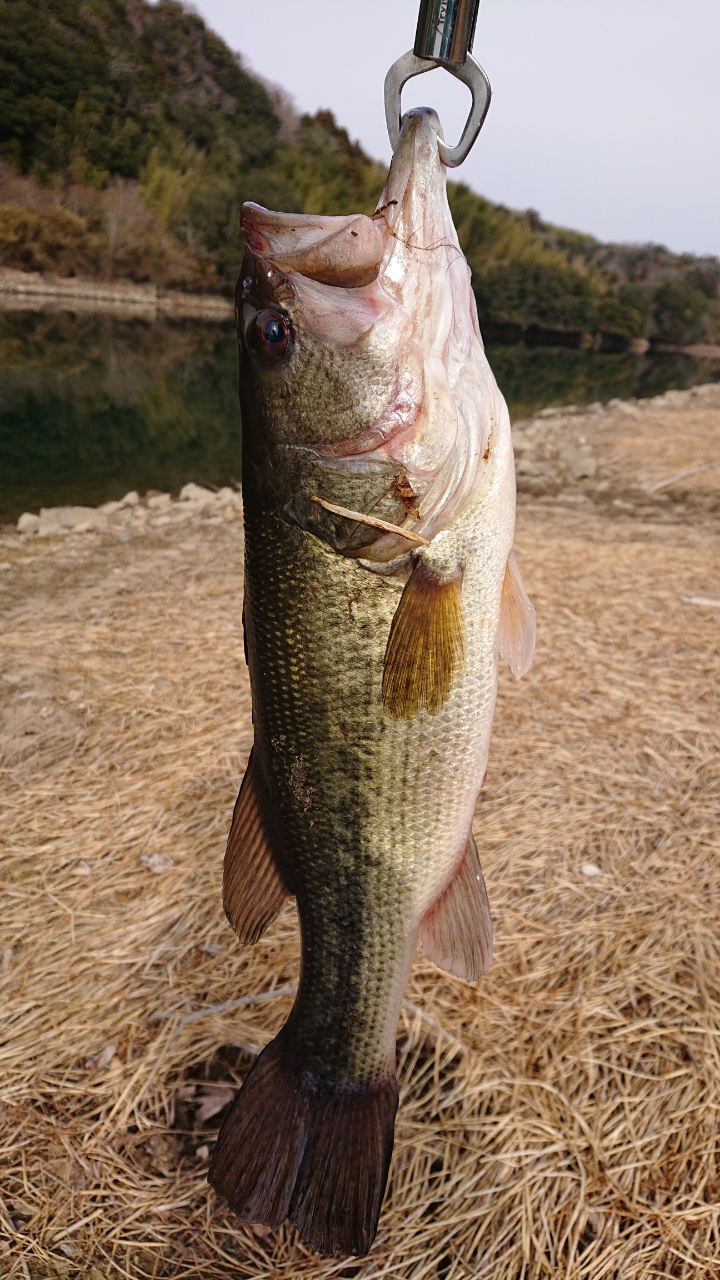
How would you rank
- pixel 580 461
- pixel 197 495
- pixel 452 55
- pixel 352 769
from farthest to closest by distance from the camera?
Result: pixel 580 461 < pixel 197 495 < pixel 352 769 < pixel 452 55

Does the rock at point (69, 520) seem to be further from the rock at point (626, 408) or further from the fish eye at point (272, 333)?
the rock at point (626, 408)

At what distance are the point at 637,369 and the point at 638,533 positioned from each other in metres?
41.7

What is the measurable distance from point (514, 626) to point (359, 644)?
42cm

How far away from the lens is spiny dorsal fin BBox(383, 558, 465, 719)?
1604 millimetres

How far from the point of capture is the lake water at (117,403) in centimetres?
1126

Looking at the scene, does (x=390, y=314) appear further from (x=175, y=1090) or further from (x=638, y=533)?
(x=638, y=533)

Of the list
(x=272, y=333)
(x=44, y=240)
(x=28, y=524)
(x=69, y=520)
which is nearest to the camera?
(x=272, y=333)

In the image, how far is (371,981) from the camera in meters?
1.82

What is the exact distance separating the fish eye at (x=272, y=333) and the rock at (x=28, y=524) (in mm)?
7397

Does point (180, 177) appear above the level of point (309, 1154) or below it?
above

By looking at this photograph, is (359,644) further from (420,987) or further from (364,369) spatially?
(420,987)

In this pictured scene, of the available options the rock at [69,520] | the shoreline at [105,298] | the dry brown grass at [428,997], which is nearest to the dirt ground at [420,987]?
the dry brown grass at [428,997]

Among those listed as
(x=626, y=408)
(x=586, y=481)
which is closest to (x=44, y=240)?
(x=626, y=408)

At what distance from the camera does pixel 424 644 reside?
1.63m
